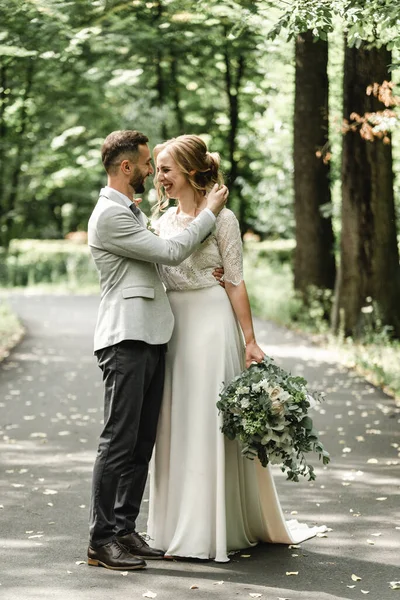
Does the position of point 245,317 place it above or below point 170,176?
below

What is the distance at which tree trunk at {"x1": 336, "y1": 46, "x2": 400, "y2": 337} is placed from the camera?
14.6m

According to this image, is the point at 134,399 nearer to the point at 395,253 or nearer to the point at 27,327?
the point at 395,253

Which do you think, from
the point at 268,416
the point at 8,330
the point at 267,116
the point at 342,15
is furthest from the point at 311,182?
the point at 268,416

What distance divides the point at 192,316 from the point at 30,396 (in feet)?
22.3

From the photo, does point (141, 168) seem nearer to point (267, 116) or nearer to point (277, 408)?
point (277, 408)

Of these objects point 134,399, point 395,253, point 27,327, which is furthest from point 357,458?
point 27,327

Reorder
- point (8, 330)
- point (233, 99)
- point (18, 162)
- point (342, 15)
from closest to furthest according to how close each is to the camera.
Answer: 1. point (342, 15)
2. point (8, 330)
3. point (18, 162)
4. point (233, 99)

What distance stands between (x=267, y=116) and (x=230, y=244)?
18427 millimetres

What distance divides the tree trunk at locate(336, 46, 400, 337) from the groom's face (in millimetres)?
9141

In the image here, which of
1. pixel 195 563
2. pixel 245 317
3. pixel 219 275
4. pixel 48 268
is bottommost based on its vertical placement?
pixel 48 268

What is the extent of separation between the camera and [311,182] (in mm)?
19266

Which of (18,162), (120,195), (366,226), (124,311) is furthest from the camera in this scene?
(18,162)

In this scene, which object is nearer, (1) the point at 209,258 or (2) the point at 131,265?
(2) the point at 131,265

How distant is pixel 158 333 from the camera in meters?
5.46
